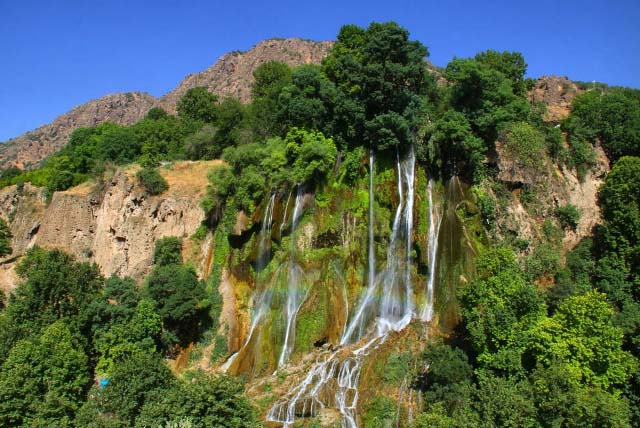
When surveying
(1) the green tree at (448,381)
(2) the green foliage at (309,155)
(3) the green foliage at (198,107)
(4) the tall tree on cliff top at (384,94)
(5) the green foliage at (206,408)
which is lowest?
(5) the green foliage at (206,408)

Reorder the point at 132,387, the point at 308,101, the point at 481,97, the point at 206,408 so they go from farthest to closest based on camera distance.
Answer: the point at 308,101 < the point at 481,97 < the point at 132,387 < the point at 206,408

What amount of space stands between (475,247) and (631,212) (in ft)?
24.3

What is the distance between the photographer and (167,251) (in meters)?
33.5

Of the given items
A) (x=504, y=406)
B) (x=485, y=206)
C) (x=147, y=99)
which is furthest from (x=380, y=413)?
(x=147, y=99)

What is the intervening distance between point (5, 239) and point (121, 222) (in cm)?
1286

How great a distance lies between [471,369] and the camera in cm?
2062

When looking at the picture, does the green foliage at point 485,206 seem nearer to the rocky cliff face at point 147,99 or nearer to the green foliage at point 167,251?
the green foliage at point 167,251

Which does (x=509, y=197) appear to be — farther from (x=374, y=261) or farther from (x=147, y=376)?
(x=147, y=376)

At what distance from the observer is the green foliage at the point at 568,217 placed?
1157 inches

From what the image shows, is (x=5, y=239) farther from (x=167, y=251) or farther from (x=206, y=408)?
(x=206, y=408)

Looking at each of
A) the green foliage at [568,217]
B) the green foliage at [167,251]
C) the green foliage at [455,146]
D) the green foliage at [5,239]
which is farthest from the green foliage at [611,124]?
the green foliage at [5,239]

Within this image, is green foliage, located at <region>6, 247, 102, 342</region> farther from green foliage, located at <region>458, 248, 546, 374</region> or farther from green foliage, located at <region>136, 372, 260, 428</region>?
green foliage, located at <region>458, 248, 546, 374</region>

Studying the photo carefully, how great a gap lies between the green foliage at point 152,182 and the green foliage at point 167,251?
14.4 ft

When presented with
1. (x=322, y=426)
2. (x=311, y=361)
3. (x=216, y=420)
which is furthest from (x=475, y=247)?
(x=216, y=420)
